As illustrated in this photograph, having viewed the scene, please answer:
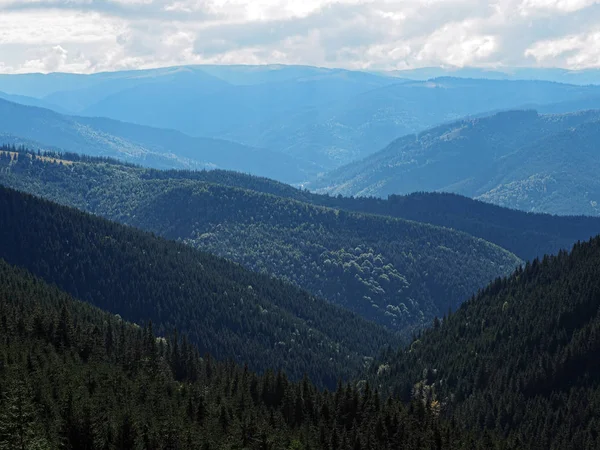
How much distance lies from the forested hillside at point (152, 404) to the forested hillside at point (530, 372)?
87.3 feet

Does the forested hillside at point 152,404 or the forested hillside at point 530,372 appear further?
the forested hillside at point 530,372

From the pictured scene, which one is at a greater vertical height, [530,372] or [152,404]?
[152,404]

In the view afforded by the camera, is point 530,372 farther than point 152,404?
Yes

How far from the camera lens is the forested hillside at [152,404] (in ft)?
259

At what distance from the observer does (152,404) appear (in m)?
97.1

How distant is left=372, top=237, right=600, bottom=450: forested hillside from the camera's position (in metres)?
142

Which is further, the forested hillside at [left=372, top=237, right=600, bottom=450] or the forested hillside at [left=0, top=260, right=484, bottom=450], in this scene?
the forested hillside at [left=372, top=237, right=600, bottom=450]

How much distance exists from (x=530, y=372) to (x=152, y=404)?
3631 inches

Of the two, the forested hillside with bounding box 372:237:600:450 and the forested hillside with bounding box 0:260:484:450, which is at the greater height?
Answer: the forested hillside with bounding box 0:260:484:450

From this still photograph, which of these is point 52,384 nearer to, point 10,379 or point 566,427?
point 10,379

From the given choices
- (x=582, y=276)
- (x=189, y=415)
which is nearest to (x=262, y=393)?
(x=189, y=415)

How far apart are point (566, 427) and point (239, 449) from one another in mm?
73262

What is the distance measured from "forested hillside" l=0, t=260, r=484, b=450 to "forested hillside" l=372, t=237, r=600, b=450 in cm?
2660

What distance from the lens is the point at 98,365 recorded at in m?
110
